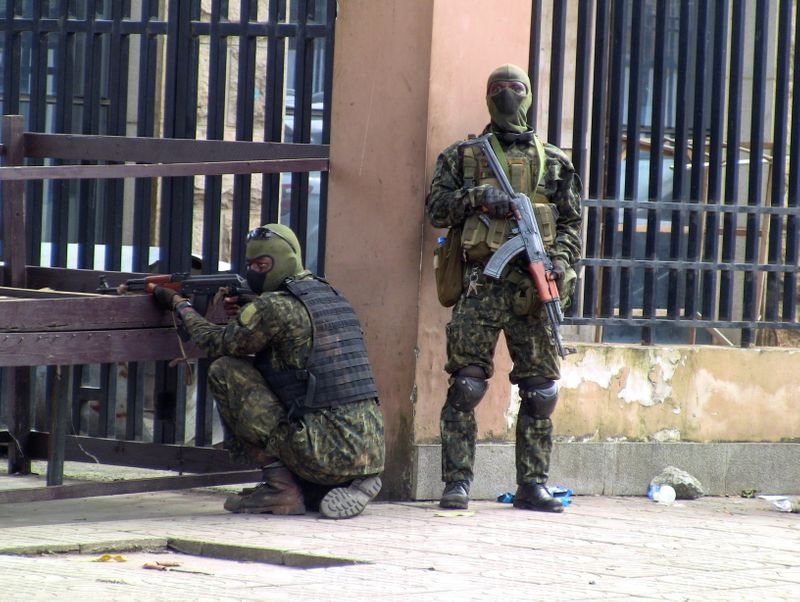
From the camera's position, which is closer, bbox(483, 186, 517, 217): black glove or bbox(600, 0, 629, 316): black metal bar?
bbox(483, 186, 517, 217): black glove

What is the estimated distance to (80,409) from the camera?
7.04 meters

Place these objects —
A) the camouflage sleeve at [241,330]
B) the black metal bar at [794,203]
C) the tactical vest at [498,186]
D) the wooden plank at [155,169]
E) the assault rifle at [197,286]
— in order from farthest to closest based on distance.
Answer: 1. the black metal bar at [794,203]
2. the tactical vest at [498,186]
3. the assault rifle at [197,286]
4. the camouflage sleeve at [241,330]
5. the wooden plank at [155,169]

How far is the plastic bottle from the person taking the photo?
22.5 ft

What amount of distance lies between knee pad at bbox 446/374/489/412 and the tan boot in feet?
2.59

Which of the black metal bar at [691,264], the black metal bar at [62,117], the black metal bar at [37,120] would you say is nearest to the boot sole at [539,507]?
the black metal bar at [691,264]

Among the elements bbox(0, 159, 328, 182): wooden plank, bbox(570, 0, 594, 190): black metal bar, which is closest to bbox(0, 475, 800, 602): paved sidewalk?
bbox(0, 159, 328, 182): wooden plank

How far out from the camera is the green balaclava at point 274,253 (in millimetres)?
5867

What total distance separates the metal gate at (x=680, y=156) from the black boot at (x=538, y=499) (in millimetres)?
1090

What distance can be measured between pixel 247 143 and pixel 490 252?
4.27ft

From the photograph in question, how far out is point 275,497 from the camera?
5.91m

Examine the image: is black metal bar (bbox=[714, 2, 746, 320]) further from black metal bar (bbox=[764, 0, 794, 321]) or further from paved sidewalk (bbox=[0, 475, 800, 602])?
paved sidewalk (bbox=[0, 475, 800, 602])

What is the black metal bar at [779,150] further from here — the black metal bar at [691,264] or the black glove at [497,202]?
the black glove at [497,202]

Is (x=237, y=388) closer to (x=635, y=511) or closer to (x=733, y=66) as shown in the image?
(x=635, y=511)

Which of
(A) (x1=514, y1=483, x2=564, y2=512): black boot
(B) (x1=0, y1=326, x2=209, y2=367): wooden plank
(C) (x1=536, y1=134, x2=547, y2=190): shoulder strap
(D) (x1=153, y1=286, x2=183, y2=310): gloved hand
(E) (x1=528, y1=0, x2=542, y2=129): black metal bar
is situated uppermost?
(E) (x1=528, y1=0, x2=542, y2=129): black metal bar
